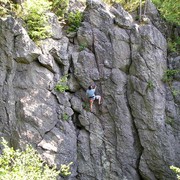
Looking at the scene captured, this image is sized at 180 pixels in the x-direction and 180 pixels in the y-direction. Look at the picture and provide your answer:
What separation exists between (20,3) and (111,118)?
793 centimetres

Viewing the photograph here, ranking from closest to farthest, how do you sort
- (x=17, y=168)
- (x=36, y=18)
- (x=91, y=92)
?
(x=17, y=168), (x=36, y=18), (x=91, y=92)

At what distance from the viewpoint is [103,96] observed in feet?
41.8

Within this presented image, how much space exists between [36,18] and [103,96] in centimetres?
556

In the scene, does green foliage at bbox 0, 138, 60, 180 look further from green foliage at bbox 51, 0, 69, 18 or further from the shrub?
green foliage at bbox 51, 0, 69, 18

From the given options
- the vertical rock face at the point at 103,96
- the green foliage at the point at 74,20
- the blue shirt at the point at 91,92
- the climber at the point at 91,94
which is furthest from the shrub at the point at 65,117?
the green foliage at the point at 74,20

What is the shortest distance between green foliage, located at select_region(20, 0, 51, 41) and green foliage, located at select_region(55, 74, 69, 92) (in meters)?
2.45

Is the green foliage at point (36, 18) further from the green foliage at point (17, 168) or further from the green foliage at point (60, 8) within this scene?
the green foliage at point (17, 168)

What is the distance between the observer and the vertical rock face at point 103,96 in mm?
11336

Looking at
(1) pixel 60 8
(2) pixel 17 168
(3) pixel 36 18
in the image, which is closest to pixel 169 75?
(1) pixel 60 8

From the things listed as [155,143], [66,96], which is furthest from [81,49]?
[155,143]

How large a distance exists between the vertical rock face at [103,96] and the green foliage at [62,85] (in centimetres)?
24

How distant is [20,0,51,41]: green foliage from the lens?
37.8 ft

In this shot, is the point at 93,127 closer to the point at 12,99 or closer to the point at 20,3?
the point at 12,99

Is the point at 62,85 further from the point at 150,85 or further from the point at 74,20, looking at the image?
the point at 150,85
